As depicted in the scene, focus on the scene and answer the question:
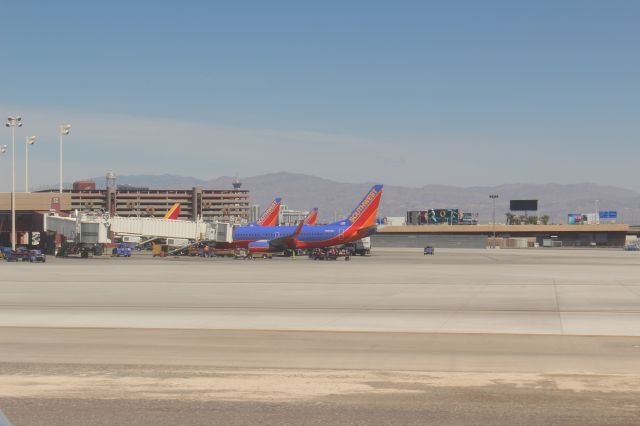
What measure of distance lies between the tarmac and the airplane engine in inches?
2364

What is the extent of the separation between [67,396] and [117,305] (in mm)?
19545

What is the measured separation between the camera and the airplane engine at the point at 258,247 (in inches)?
3986

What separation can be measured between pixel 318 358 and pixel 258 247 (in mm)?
81901

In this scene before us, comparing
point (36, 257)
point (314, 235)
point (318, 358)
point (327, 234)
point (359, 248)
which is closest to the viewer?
point (318, 358)

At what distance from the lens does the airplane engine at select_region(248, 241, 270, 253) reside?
101m

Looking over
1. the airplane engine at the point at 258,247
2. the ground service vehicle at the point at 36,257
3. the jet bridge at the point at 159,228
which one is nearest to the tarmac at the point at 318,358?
the ground service vehicle at the point at 36,257

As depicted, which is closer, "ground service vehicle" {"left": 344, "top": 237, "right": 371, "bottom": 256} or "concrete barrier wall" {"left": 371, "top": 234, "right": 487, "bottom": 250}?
"ground service vehicle" {"left": 344, "top": 237, "right": 371, "bottom": 256}

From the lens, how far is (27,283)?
49.1 metres

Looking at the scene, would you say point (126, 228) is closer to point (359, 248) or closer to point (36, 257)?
point (36, 257)

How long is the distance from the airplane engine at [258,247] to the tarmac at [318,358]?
60.1 meters

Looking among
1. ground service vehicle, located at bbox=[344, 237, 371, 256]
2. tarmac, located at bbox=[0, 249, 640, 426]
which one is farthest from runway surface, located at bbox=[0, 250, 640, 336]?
ground service vehicle, located at bbox=[344, 237, 371, 256]

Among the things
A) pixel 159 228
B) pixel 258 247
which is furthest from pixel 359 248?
pixel 159 228

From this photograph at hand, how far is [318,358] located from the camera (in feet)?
→ 66.1

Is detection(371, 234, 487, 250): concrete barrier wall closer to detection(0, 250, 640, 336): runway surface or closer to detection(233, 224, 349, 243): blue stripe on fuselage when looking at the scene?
detection(233, 224, 349, 243): blue stripe on fuselage
